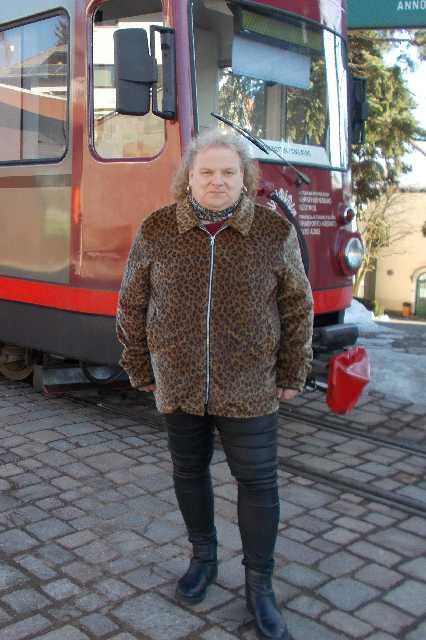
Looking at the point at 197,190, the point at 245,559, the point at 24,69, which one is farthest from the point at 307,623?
the point at 24,69

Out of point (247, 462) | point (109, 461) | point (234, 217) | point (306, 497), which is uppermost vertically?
point (234, 217)

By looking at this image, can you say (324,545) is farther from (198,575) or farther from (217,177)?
(217,177)

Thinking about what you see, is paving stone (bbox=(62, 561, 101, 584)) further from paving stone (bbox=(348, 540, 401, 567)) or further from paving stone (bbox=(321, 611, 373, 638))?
paving stone (bbox=(348, 540, 401, 567))

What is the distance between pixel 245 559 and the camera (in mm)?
2781

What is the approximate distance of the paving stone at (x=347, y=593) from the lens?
9.72 ft

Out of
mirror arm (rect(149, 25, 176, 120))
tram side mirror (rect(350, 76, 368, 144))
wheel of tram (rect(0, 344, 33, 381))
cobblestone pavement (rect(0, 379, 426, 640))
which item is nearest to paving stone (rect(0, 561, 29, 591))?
cobblestone pavement (rect(0, 379, 426, 640))

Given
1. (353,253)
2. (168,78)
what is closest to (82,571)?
(168,78)

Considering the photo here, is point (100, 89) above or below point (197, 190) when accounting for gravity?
above

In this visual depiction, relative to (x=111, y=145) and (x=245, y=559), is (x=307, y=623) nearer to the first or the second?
(x=245, y=559)

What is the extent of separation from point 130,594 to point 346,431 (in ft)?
8.29

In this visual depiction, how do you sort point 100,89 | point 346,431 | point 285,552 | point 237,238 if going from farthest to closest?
point 346,431
point 100,89
point 285,552
point 237,238

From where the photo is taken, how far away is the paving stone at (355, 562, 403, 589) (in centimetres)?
313

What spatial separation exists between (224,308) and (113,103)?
2.58m

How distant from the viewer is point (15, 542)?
3.43 meters
